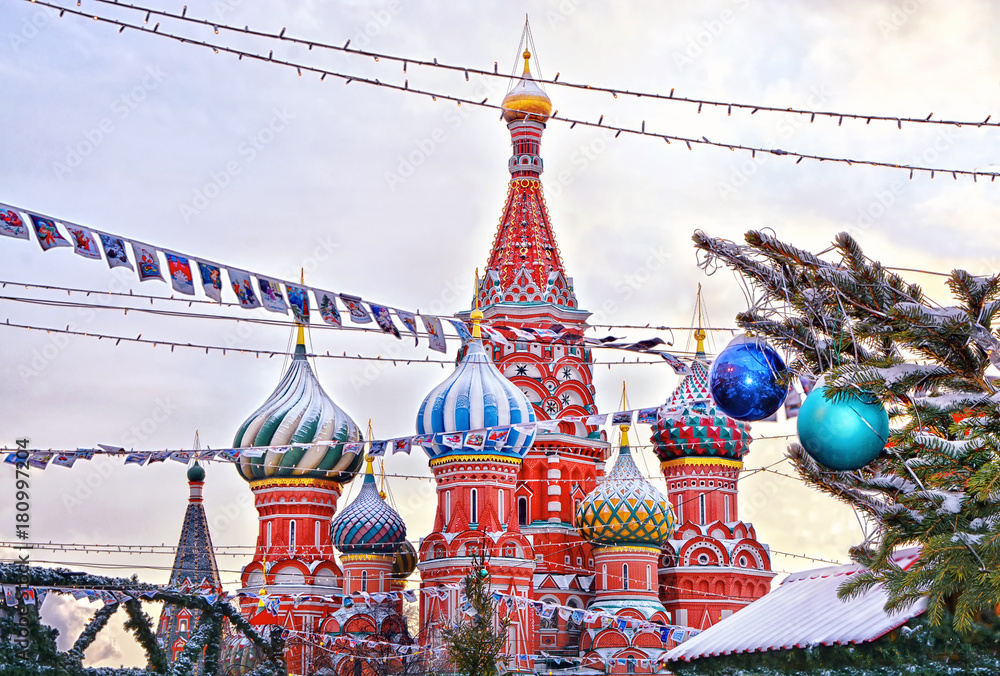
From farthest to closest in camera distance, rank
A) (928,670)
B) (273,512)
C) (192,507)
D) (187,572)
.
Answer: (192,507), (187,572), (273,512), (928,670)

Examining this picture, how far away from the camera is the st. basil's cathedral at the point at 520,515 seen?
3453cm

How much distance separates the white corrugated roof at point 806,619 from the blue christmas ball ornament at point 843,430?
552 cm

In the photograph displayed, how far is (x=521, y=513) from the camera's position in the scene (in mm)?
37844

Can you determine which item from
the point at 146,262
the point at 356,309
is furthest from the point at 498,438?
the point at 146,262

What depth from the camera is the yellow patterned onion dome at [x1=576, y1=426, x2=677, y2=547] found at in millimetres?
35656

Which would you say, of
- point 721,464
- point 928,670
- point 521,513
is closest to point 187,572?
point 521,513

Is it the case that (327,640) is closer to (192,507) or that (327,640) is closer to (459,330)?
(192,507)

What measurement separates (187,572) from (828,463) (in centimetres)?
3495

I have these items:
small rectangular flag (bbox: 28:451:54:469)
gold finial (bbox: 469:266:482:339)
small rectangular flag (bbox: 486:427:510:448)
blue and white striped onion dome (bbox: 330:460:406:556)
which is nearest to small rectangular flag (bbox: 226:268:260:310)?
gold finial (bbox: 469:266:482:339)

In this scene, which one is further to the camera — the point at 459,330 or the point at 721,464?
the point at 721,464

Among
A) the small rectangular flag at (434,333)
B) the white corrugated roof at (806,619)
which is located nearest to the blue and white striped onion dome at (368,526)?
the white corrugated roof at (806,619)

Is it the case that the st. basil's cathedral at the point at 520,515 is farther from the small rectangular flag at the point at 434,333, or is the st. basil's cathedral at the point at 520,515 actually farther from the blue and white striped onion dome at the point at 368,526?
the small rectangular flag at the point at 434,333

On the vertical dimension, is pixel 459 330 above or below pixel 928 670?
above

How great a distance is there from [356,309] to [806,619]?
21.6 ft
